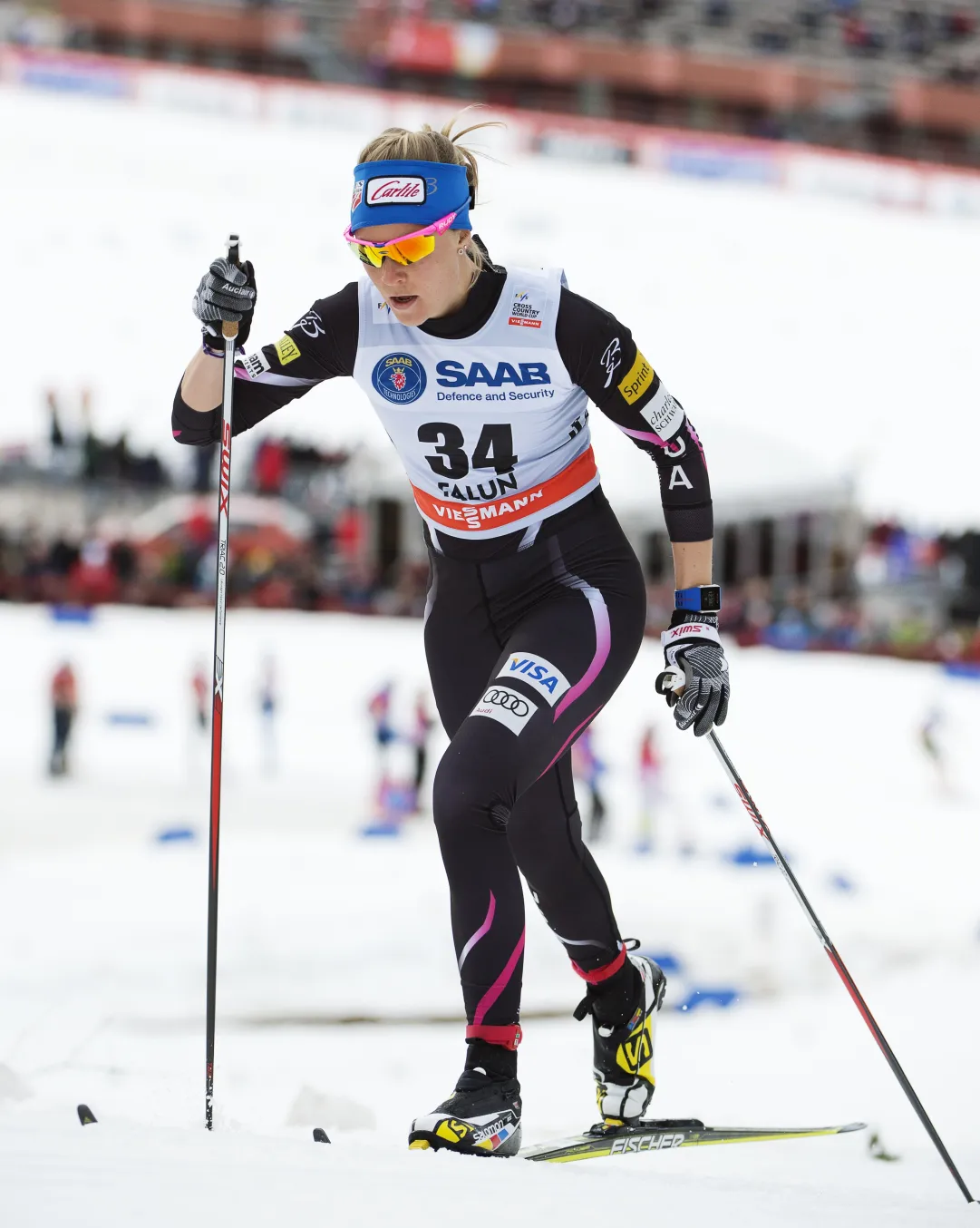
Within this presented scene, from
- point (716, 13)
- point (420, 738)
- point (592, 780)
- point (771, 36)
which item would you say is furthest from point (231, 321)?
point (716, 13)

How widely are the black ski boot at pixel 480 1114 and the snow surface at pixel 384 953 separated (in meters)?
0.18

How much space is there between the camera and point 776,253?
96.8 feet

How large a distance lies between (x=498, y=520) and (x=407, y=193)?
77 cm

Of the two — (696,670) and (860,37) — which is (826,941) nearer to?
(696,670)

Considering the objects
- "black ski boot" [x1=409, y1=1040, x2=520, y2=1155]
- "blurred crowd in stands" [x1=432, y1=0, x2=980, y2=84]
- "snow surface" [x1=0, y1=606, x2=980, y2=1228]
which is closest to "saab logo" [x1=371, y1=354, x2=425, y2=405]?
"black ski boot" [x1=409, y1=1040, x2=520, y2=1155]

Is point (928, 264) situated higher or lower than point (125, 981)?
higher

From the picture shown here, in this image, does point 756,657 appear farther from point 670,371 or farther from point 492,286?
point 492,286

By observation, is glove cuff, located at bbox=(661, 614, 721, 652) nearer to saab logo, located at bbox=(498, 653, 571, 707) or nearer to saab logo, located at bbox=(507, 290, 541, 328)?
saab logo, located at bbox=(498, 653, 571, 707)

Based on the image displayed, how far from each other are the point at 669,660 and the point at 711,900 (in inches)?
266

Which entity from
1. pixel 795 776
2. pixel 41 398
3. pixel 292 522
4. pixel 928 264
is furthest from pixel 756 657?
pixel 928 264

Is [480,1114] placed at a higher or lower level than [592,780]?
higher

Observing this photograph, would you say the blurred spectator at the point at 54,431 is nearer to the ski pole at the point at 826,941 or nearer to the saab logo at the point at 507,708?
the ski pole at the point at 826,941

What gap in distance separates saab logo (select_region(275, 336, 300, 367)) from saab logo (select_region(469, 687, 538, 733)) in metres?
0.94

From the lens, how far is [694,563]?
3482mm
